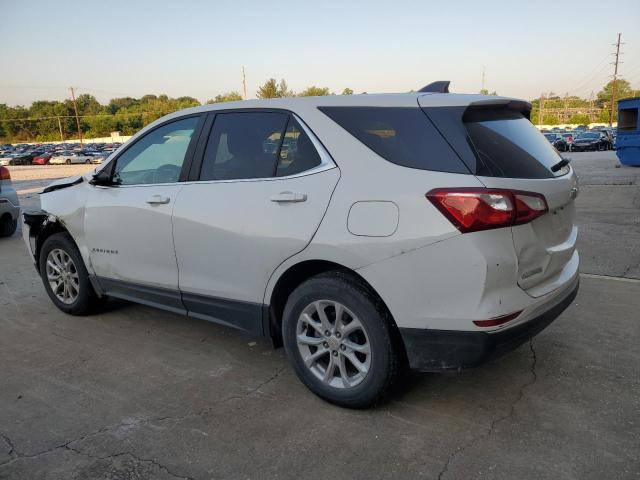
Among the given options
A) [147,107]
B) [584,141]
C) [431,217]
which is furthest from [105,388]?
[147,107]

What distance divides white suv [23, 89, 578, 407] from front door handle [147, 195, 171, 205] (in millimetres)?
21

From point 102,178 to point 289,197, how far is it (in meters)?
2.03

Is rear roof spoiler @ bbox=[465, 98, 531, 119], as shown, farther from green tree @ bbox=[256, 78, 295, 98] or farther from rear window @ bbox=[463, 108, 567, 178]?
green tree @ bbox=[256, 78, 295, 98]

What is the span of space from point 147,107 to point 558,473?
13293cm

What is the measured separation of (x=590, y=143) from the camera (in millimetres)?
39312

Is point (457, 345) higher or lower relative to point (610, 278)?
higher

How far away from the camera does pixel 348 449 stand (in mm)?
2646

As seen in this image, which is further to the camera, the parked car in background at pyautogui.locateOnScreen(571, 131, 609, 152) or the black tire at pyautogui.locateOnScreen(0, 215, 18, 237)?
the parked car in background at pyautogui.locateOnScreen(571, 131, 609, 152)

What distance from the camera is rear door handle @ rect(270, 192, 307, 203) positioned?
300cm

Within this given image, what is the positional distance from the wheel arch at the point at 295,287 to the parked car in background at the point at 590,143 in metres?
41.8

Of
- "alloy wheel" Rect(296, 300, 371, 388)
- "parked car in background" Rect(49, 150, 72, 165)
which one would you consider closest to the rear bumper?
"alloy wheel" Rect(296, 300, 371, 388)

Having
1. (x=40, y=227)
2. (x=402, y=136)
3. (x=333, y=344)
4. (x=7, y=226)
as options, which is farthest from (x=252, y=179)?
(x=7, y=226)

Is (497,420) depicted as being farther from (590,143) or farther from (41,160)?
(41,160)

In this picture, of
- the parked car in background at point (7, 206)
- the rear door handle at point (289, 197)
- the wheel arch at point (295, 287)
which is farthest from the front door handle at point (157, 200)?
the parked car in background at point (7, 206)
